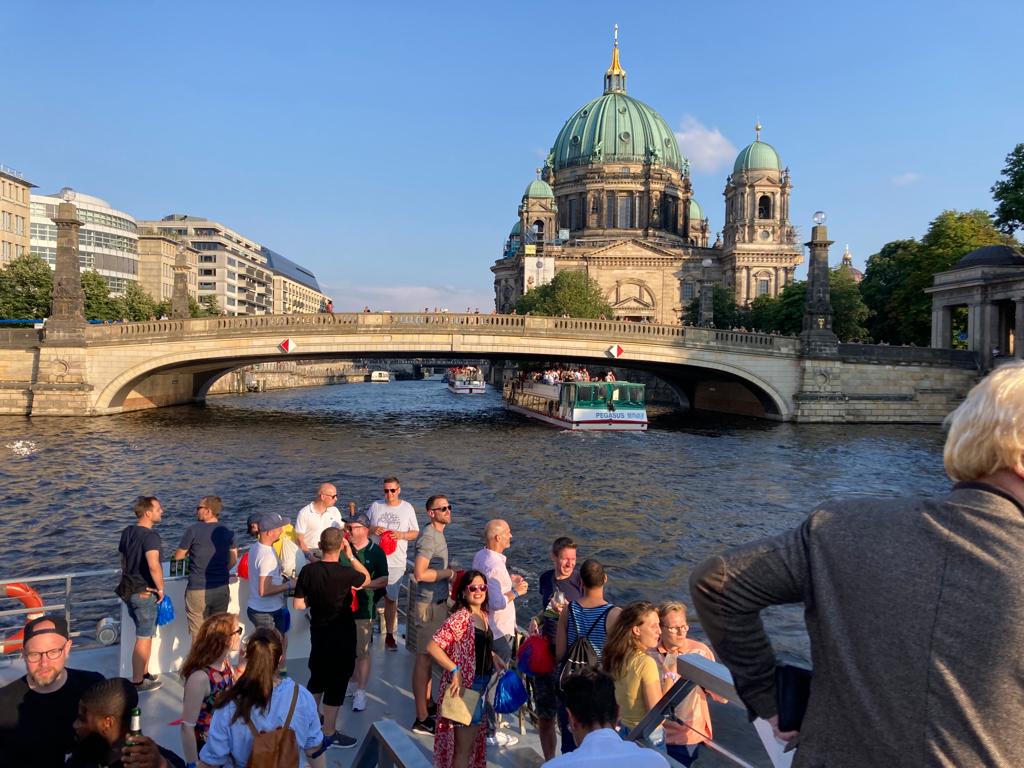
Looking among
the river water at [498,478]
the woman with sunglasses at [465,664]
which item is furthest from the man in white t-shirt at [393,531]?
the river water at [498,478]

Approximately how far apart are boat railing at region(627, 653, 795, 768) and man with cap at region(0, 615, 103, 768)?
8.55 feet

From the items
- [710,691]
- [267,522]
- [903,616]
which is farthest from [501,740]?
[903,616]

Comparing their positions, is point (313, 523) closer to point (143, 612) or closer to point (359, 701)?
point (143, 612)

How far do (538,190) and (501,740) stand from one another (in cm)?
10473

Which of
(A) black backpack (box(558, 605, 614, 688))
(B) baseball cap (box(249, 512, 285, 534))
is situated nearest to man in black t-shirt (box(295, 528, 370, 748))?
(B) baseball cap (box(249, 512, 285, 534))

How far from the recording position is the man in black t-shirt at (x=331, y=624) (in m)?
A: 6.04

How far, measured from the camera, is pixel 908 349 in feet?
144

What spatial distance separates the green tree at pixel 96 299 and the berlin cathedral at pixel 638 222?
50291mm

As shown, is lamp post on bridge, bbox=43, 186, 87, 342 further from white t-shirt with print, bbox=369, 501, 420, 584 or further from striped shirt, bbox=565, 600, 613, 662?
striped shirt, bbox=565, 600, 613, 662

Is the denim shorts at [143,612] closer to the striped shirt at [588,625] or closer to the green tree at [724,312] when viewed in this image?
the striped shirt at [588,625]

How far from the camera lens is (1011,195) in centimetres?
4425

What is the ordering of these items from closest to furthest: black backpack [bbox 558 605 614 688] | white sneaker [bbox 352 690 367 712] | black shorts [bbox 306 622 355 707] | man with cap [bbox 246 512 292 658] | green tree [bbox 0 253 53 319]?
black backpack [bbox 558 605 614 688]
black shorts [bbox 306 622 355 707]
white sneaker [bbox 352 690 367 712]
man with cap [bbox 246 512 292 658]
green tree [bbox 0 253 53 319]

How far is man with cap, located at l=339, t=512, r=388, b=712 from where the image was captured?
6.93m

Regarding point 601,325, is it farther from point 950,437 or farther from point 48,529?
point 950,437
